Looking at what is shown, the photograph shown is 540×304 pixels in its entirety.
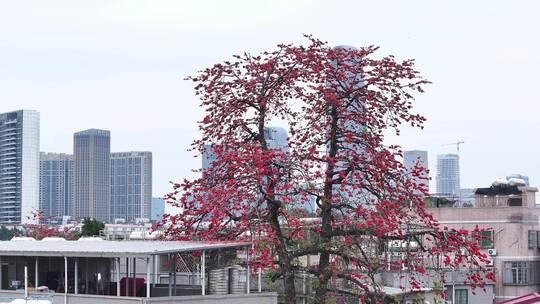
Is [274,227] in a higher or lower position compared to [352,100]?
lower

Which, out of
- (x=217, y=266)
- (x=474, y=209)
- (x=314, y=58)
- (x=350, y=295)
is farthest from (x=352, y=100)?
(x=474, y=209)

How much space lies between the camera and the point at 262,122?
75.2ft

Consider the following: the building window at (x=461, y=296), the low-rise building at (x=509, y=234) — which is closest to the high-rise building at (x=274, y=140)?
the building window at (x=461, y=296)

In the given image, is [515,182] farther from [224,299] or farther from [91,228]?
→ [224,299]

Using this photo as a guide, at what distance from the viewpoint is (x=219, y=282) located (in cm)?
2809

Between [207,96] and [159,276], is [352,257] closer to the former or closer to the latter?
[207,96]

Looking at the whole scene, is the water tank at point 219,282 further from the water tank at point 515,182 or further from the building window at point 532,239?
the water tank at point 515,182

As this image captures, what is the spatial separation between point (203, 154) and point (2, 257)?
9757mm

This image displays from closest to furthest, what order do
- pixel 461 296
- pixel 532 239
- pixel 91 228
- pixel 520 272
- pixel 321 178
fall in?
pixel 321 178 < pixel 461 296 < pixel 520 272 < pixel 532 239 < pixel 91 228

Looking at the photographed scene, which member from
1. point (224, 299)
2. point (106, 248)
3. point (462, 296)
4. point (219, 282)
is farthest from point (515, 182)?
point (106, 248)

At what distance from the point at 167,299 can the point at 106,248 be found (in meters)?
2.97

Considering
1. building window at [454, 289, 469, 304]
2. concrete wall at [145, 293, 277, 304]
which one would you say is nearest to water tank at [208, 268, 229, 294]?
concrete wall at [145, 293, 277, 304]

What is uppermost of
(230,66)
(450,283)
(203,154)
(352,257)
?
(230,66)

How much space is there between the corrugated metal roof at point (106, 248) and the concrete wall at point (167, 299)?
1182 mm
